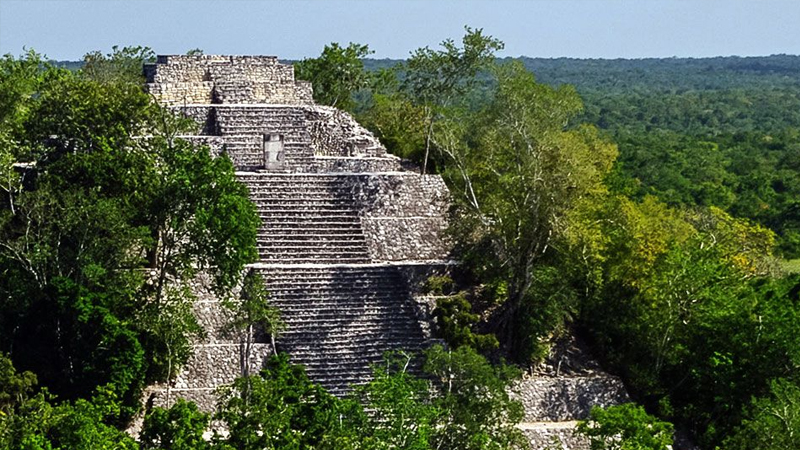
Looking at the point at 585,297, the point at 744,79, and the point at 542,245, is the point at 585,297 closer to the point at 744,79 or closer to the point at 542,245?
the point at 542,245

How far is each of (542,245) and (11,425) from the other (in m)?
9.03

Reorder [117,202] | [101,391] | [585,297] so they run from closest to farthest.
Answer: [101,391] < [117,202] < [585,297]

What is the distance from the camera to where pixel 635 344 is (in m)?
21.2

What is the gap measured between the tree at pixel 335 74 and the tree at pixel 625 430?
16.6 m

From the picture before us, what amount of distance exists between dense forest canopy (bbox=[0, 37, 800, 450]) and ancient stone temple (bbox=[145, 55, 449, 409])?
0.51 meters

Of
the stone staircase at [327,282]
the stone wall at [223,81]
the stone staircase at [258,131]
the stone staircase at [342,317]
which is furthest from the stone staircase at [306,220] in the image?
the stone wall at [223,81]

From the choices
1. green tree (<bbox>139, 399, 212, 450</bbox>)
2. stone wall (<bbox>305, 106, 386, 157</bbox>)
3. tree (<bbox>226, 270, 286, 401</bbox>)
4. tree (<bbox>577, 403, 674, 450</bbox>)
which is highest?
stone wall (<bbox>305, 106, 386, 157</bbox>)

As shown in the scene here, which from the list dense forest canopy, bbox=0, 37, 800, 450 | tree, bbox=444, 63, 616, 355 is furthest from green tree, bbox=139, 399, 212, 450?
tree, bbox=444, 63, 616, 355

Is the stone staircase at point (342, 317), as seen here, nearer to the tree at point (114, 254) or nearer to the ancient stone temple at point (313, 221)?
the ancient stone temple at point (313, 221)

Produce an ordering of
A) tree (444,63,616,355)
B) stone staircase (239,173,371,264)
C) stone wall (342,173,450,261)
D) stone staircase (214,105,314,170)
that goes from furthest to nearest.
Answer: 1. stone staircase (214,105,314,170)
2. stone wall (342,173,450,261)
3. stone staircase (239,173,371,264)
4. tree (444,63,616,355)

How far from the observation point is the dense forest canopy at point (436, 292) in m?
16.8

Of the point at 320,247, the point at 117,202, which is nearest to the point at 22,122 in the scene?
the point at 117,202

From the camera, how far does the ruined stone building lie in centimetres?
1978

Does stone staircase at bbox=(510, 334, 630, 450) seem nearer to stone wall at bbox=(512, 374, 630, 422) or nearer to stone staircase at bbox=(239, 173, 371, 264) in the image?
stone wall at bbox=(512, 374, 630, 422)
